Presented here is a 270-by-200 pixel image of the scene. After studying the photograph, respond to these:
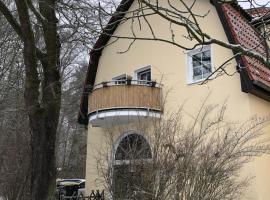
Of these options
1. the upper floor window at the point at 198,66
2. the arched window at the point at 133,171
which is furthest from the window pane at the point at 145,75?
the arched window at the point at 133,171

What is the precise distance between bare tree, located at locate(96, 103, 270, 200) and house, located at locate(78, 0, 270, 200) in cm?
27

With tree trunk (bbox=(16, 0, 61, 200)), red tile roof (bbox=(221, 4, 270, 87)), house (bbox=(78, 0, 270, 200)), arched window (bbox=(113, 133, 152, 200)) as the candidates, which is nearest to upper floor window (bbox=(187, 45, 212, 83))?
house (bbox=(78, 0, 270, 200))

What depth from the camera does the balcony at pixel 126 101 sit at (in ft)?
45.2

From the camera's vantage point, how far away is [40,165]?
36.8ft

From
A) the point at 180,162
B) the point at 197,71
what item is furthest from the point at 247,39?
the point at 180,162

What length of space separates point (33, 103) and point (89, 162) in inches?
244

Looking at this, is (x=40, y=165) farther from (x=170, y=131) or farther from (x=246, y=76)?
(x=246, y=76)

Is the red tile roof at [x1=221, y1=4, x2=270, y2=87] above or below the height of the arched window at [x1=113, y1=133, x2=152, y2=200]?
above

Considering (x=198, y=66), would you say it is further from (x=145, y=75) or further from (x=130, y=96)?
(x=145, y=75)

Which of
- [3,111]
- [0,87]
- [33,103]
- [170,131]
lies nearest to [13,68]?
[0,87]

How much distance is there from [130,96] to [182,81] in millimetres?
1737

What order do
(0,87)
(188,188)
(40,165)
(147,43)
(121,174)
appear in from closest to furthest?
1. (188,188)
2. (121,174)
3. (40,165)
4. (147,43)
5. (0,87)

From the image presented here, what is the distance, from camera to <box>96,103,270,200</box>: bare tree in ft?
30.8

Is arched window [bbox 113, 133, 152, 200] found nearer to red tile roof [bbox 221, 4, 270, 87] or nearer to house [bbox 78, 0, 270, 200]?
house [bbox 78, 0, 270, 200]
